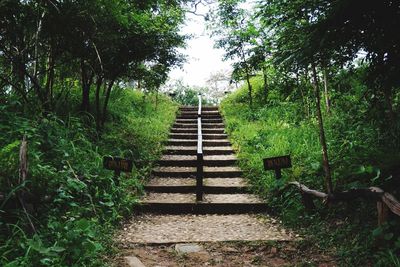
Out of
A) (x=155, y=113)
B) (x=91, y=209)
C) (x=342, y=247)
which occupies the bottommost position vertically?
(x=342, y=247)

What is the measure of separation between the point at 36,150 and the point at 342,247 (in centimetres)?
399

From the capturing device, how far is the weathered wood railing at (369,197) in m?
3.10

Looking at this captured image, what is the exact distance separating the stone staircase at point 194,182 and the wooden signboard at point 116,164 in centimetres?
67

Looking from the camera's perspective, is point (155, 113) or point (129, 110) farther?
point (155, 113)

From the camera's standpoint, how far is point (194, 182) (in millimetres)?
6480

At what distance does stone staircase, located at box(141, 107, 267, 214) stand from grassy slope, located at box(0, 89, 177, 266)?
1.14 ft

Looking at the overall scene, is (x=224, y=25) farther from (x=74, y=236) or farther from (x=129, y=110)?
(x=74, y=236)

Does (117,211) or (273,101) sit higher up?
(273,101)

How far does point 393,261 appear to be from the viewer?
292cm

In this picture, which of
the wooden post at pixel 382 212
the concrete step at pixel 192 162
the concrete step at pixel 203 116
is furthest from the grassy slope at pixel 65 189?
the concrete step at pixel 203 116

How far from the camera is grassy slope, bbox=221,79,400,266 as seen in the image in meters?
3.68

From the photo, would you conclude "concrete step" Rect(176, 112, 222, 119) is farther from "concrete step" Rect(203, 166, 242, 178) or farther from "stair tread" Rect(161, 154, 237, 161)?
"concrete step" Rect(203, 166, 242, 178)

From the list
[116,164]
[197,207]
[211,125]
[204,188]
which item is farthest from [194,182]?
[211,125]

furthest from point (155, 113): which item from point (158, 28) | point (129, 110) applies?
point (158, 28)
